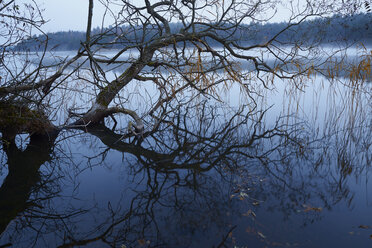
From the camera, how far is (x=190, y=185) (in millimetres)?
3021

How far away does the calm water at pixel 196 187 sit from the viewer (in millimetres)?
2113

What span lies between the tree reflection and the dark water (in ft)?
0.04

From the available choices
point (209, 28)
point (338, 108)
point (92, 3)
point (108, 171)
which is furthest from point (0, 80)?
point (338, 108)

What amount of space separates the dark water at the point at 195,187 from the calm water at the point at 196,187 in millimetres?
10

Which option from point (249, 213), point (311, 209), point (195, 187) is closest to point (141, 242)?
point (249, 213)

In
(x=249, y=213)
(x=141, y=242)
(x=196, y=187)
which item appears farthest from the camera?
(x=196, y=187)

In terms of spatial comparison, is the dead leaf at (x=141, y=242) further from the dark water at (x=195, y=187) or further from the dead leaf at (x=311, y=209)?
the dead leaf at (x=311, y=209)

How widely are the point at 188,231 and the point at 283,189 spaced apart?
1.18 metres

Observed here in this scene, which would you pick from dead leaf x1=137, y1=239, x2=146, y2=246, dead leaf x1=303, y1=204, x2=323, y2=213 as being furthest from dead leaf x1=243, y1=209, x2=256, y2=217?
dead leaf x1=137, y1=239, x2=146, y2=246

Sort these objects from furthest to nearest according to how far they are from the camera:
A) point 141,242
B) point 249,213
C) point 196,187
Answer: point 196,187 < point 249,213 < point 141,242

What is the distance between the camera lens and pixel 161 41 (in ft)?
14.5

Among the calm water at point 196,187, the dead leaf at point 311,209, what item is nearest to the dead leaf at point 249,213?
the calm water at point 196,187

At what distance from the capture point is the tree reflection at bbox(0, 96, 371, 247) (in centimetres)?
216

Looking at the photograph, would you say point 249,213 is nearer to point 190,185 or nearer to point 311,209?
point 311,209
